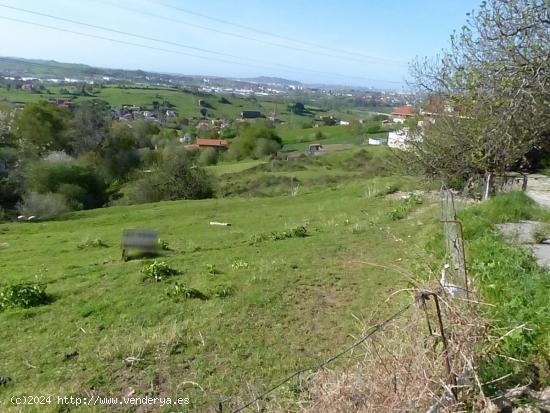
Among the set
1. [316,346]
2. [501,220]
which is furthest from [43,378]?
[501,220]

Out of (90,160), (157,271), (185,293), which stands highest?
(185,293)

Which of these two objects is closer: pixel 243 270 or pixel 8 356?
pixel 8 356

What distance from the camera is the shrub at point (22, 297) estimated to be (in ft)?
31.4

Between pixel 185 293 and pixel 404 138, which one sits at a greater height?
pixel 404 138

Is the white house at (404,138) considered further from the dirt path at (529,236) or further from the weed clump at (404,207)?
the dirt path at (529,236)

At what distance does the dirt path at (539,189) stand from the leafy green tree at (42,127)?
5026 cm

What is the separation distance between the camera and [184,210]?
2641 cm

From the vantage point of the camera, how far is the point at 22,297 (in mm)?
9688

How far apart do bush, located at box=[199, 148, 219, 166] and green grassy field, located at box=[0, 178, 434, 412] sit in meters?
51.0

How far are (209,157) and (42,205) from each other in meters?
34.0

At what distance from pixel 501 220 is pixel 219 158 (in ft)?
209

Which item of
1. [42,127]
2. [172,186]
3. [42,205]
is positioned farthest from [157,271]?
[42,127]

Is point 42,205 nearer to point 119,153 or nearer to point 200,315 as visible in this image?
point 119,153

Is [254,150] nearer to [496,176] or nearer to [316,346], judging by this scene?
[496,176]
